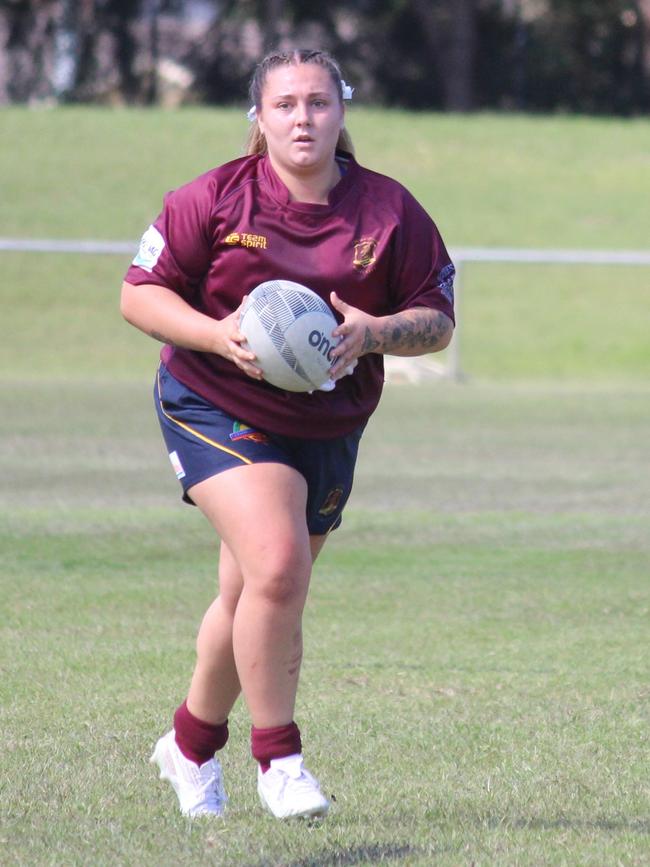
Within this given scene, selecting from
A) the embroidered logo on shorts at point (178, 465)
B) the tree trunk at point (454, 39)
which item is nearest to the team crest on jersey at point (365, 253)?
the embroidered logo on shorts at point (178, 465)

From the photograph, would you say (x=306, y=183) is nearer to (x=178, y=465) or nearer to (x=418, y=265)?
(x=418, y=265)

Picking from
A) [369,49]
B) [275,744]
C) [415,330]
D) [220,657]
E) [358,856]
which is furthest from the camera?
[369,49]

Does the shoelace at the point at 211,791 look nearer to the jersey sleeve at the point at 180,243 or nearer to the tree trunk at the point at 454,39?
the jersey sleeve at the point at 180,243

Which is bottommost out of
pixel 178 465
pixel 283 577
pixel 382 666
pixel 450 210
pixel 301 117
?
pixel 450 210

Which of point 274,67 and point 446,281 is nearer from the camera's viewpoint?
point 274,67

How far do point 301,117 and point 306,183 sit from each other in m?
0.18

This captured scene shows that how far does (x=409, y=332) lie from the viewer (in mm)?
4246

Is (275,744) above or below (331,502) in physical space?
below

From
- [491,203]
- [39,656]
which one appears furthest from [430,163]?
[39,656]

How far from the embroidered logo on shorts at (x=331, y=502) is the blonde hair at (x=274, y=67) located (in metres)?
0.95

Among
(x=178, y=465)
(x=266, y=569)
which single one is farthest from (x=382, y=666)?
(x=266, y=569)

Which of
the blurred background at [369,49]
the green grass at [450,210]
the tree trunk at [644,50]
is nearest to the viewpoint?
the green grass at [450,210]

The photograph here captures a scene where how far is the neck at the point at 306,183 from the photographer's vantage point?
429 cm

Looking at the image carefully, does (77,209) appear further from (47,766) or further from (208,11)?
(47,766)
